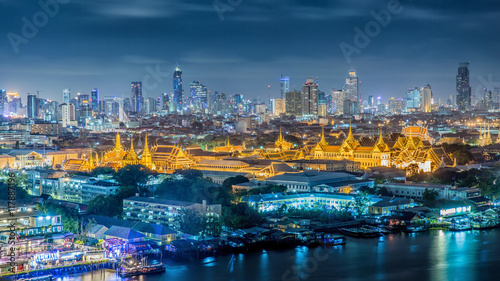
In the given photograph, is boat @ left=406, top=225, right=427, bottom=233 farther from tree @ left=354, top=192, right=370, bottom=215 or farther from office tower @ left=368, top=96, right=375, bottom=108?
office tower @ left=368, top=96, right=375, bottom=108

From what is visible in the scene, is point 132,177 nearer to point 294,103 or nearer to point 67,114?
point 67,114

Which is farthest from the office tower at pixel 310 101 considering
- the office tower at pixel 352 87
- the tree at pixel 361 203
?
the tree at pixel 361 203

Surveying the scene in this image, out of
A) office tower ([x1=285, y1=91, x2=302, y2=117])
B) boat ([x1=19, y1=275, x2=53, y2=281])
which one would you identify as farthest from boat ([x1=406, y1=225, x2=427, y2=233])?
office tower ([x1=285, y1=91, x2=302, y2=117])

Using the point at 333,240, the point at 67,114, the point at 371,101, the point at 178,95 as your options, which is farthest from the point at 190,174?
the point at 371,101

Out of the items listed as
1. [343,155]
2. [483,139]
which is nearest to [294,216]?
[343,155]

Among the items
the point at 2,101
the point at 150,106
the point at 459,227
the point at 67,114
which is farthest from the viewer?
the point at 150,106

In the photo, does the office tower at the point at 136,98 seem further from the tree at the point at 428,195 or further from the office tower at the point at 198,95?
the tree at the point at 428,195
